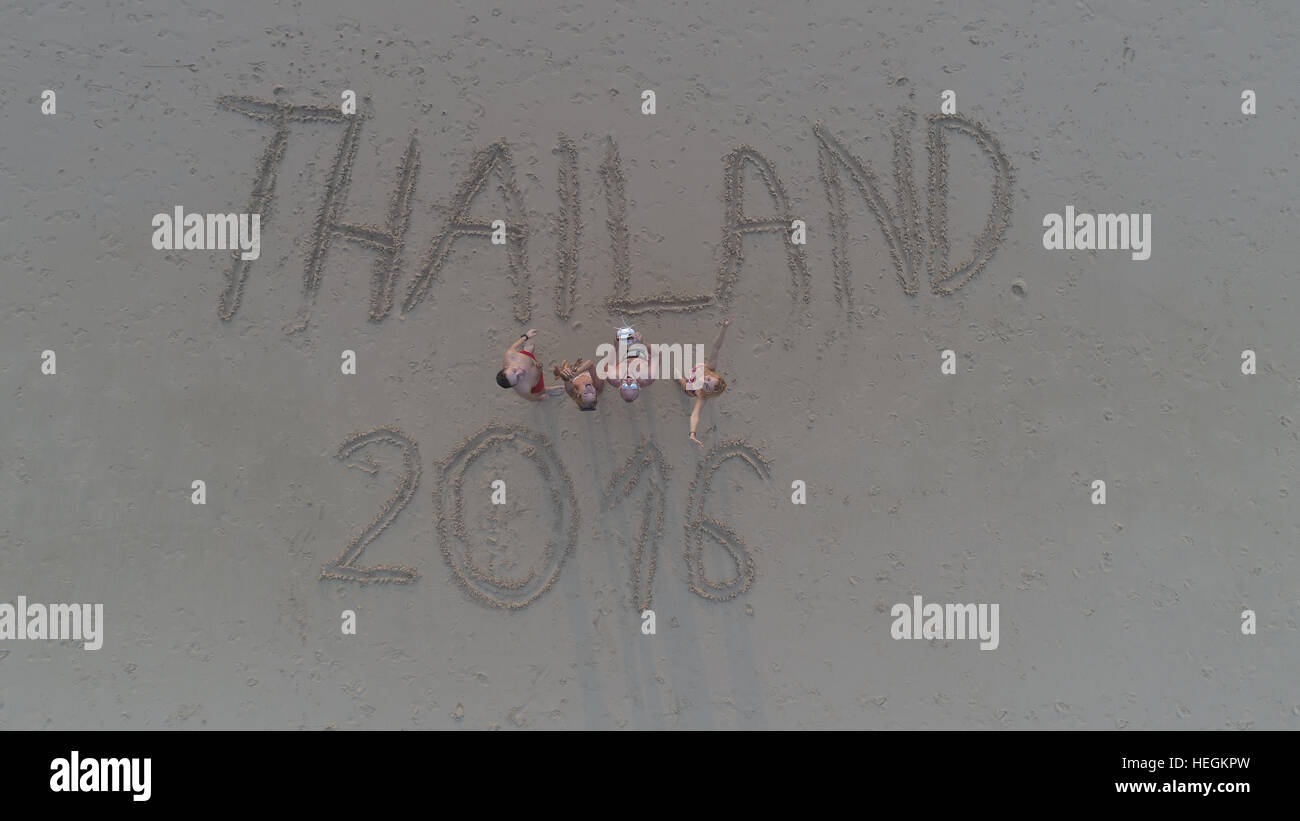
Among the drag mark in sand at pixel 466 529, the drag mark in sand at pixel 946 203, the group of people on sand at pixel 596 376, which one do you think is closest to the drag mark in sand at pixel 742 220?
the group of people on sand at pixel 596 376

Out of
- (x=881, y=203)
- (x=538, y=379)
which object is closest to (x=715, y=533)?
(x=538, y=379)

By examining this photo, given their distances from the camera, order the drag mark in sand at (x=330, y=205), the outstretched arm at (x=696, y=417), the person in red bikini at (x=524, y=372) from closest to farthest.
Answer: the person in red bikini at (x=524, y=372)
the outstretched arm at (x=696, y=417)
the drag mark in sand at (x=330, y=205)

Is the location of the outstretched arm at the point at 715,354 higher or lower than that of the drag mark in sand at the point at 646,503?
higher

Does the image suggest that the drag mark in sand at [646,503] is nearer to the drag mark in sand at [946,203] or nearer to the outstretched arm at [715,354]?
the outstretched arm at [715,354]

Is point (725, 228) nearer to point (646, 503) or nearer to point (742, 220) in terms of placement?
point (742, 220)
